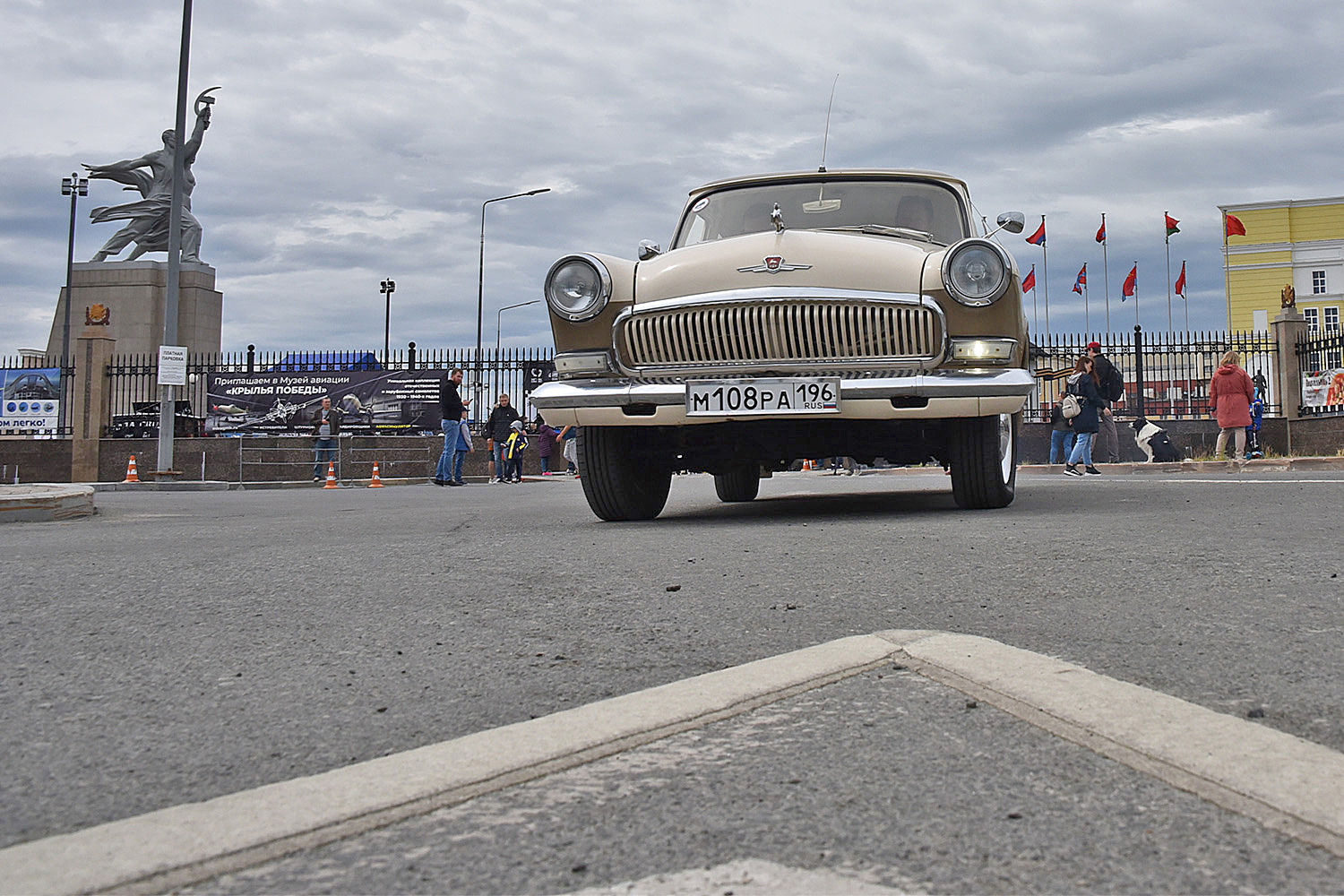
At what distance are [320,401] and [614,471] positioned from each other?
68.7 feet

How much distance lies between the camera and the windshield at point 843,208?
21.3ft

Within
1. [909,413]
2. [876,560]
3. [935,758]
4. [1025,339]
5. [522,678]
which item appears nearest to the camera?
[935,758]

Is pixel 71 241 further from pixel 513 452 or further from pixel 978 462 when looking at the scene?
pixel 978 462

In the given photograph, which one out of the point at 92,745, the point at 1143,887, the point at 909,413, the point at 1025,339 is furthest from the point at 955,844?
the point at 1025,339

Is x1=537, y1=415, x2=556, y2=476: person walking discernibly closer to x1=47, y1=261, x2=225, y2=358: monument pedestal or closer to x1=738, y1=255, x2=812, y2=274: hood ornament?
x1=47, y1=261, x2=225, y2=358: monument pedestal

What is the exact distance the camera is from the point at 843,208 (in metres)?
6.54

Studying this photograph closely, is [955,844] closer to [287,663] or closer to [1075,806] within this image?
[1075,806]

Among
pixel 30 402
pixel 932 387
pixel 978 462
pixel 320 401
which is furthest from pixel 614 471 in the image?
pixel 30 402

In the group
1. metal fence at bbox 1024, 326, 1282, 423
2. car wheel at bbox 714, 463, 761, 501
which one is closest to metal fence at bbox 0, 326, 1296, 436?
metal fence at bbox 1024, 326, 1282, 423

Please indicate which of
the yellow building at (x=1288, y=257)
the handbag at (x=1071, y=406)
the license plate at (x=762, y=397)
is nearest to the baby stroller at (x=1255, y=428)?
the handbag at (x=1071, y=406)

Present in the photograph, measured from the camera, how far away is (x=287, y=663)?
238 cm

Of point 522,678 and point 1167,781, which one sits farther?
point 522,678

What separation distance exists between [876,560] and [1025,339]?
2.69m

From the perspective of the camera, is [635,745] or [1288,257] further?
[1288,257]
